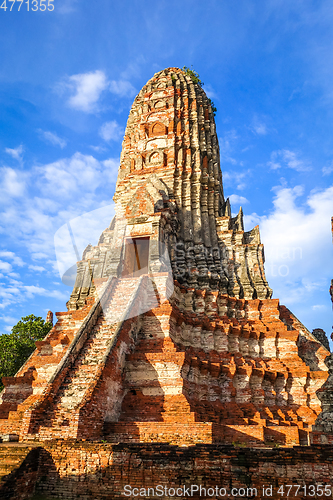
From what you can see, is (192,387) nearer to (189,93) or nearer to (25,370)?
(25,370)

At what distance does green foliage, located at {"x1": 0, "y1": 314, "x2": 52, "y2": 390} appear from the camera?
23891mm

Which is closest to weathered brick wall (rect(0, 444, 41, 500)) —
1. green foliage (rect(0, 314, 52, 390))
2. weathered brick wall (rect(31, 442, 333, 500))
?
weathered brick wall (rect(31, 442, 333, 500))

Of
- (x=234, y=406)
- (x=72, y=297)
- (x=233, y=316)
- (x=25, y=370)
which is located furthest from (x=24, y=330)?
(x=234, y=406)

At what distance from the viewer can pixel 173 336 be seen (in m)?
14.4

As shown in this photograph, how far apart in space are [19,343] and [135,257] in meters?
10.8

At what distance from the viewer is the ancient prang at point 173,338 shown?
34.8 feet

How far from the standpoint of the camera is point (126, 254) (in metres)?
19.7

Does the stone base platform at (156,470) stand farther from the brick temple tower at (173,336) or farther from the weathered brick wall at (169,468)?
the brick temple tower at (173,336)

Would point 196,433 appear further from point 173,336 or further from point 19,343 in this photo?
point 19,343

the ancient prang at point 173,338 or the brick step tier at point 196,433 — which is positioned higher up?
the ancient prang at point 173,338

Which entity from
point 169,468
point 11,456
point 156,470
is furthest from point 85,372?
point 169,468

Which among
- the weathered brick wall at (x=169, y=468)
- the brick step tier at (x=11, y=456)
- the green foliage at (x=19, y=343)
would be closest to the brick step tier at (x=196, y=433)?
the weathered brick wall at (x=169, y=468)

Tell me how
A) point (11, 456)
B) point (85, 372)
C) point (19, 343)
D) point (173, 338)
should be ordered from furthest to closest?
point (19, 343) < point (173, 338) < point (85, 372) < point (11, 456)

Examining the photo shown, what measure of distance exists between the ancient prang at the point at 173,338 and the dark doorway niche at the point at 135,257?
0.27ft
